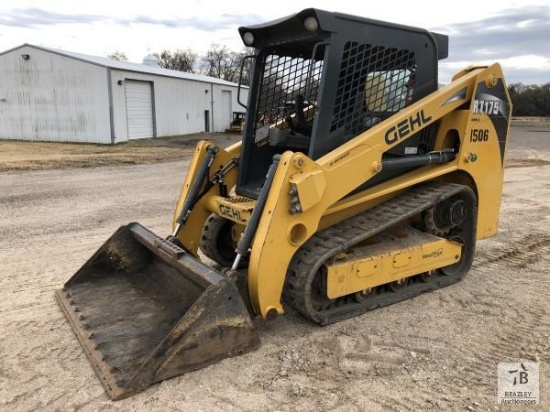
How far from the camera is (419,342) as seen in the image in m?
3.62

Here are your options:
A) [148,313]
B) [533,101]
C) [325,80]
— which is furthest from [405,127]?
[533,101]

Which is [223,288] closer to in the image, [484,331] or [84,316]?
[84,316]

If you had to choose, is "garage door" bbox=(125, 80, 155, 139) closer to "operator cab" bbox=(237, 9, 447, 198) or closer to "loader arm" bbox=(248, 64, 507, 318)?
"operator cab" bbox=(237, 9, 447, 198)

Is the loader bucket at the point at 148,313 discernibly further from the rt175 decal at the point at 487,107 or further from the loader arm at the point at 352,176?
the rt175 decal at the point at 487,107

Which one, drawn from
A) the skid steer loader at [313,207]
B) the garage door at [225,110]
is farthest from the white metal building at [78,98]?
the skid steer loader at [313,207]

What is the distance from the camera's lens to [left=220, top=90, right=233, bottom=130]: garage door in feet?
105

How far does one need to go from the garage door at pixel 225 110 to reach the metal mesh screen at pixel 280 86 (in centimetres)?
2756

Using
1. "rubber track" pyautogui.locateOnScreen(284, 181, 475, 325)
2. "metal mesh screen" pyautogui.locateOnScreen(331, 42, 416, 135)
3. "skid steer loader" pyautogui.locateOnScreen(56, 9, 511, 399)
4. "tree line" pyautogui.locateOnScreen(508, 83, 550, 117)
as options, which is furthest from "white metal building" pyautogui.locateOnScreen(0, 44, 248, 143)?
"tree line" pyautogui.locateOnScreen(508, 83, 550, 117)

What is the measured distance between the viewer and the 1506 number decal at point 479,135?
4621 millimetres

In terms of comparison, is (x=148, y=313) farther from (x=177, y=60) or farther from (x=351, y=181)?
(x=177, y=60)

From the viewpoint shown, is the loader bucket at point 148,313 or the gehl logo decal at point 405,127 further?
the gehl logo decal at point 405,127

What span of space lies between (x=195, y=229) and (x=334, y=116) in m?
1.67

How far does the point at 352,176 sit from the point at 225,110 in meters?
29.3

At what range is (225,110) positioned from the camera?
106ft
